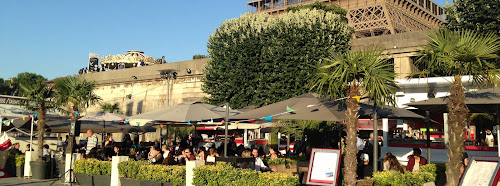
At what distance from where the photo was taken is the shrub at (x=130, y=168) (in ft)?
39.9

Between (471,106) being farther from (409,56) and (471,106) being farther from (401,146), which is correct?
(409,56)

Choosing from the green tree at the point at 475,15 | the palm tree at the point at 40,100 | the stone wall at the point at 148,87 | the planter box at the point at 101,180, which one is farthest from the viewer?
the stone wall at the point at 148,87

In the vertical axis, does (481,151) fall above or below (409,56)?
below

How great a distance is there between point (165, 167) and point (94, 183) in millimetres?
3131

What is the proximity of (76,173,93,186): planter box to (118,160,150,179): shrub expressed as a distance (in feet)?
5.00

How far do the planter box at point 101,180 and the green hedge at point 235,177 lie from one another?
3672 mm

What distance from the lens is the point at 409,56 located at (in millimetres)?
26125

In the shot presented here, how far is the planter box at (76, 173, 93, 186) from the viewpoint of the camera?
13570 mm

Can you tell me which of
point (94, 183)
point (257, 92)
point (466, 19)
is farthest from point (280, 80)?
point (94, 183)

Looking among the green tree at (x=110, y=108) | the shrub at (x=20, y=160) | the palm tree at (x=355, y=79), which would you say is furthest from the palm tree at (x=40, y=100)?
the green tree at (x=110, y=108)

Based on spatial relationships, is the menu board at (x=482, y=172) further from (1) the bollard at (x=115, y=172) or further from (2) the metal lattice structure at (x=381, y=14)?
(2) the metal lattice structure at (x=381, y=14)

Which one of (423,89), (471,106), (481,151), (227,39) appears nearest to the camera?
(471,106)

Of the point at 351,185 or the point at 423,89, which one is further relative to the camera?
the point at 423,89

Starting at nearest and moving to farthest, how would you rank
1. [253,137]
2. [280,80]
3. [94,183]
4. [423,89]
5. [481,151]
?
[94,183], [481,151], [423,89], [280,80], [253,137]
